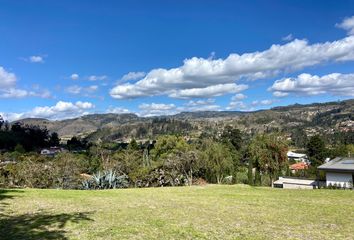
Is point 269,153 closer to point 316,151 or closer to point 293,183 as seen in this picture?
point 293,183

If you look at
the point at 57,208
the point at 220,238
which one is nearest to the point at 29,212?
the point at 57,208

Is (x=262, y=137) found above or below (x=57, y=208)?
above

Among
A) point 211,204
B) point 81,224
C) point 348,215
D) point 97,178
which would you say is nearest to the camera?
point 81,224

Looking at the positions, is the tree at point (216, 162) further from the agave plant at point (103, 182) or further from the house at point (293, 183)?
the agave plant at point (103, 182)

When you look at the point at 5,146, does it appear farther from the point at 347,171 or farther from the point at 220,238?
the point at 220,238

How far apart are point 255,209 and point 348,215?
2.96 metres

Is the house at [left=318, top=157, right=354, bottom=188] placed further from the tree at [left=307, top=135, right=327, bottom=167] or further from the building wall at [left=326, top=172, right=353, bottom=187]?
the tree at [left=307, top=135, right=327, bottom=167]

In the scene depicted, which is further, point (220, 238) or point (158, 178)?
point (158, 178)

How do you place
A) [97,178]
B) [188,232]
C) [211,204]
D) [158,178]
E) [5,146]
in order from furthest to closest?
[5,146], [158,178], [97,178], [211,204], [188,232]

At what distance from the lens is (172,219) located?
34.5 ft

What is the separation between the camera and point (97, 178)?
1070 inches

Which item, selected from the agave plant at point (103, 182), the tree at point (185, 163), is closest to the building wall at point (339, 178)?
the tree at point (185, 163)

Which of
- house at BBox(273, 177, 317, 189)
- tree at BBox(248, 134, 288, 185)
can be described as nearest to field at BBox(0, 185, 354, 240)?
tree at BBox(248, 134, 288, 185)

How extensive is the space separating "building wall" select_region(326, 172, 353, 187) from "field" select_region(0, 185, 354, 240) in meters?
28.1
